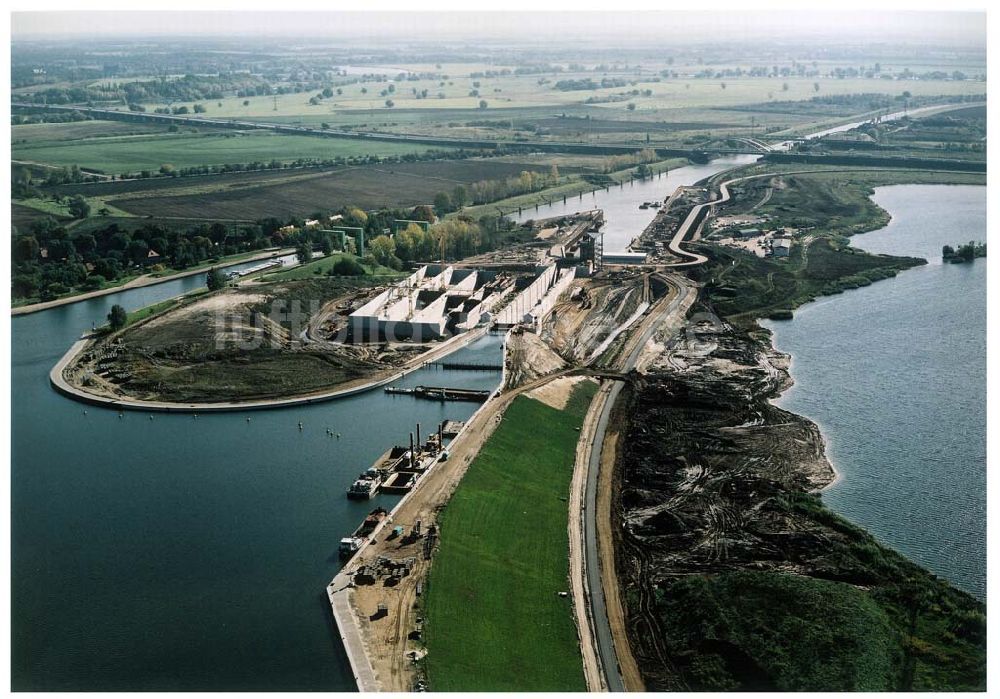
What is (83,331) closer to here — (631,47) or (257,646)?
(257,646)

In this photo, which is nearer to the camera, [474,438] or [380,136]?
[474,438]

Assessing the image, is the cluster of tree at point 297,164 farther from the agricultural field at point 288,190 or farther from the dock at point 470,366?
the dock at point 470,366

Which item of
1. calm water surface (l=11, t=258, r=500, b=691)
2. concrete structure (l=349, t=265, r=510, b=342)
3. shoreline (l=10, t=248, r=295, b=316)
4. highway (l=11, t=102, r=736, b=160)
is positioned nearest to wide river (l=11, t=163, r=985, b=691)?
calm water surface (l=11, t=258, r=500, b=691)

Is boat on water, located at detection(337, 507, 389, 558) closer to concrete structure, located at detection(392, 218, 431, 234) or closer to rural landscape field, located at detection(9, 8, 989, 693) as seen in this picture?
rural landscape field, located at detection(9, 8, 989, 693)

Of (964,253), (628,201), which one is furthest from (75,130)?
(964,253)

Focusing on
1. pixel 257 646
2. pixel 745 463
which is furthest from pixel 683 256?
pixel 257 646

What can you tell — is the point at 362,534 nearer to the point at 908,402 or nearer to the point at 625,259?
the point at 908,402

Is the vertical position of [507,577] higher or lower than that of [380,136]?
lower
